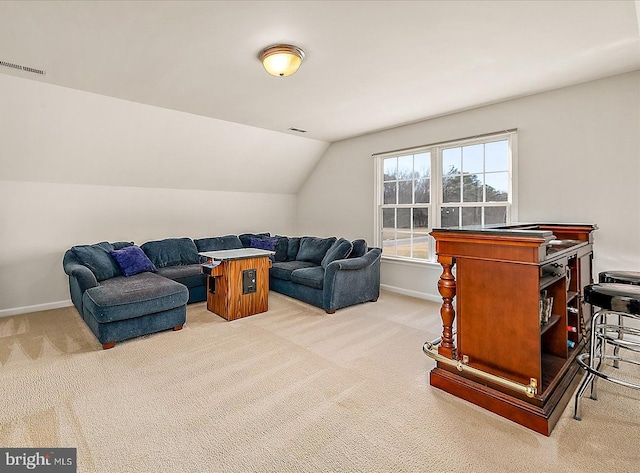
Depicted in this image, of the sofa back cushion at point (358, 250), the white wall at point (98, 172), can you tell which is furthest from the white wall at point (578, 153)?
the white wall at point (98, 172)

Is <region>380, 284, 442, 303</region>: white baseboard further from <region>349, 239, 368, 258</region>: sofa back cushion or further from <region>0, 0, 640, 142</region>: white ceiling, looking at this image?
<region>0, 0, 640, 142</region>: white ceiling

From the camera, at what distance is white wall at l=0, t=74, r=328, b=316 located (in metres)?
3.70

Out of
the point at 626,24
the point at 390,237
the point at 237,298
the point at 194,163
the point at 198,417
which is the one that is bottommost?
the point at 198,417

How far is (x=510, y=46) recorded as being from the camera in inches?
102

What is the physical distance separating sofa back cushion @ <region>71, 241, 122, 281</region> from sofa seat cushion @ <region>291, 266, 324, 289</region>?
2.28 meters

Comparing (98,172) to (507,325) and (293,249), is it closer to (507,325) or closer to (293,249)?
(293,249)

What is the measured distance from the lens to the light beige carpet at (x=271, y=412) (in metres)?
1.71

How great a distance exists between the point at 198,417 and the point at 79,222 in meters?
3.82

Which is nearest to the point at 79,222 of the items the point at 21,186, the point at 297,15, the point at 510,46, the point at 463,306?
the point at 21,186

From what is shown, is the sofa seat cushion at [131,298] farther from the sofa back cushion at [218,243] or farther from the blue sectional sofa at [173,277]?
the sofa back cushion at [218,243]

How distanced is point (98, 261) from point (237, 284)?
1750 millimetres

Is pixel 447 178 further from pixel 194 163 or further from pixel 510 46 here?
pixel 194 163

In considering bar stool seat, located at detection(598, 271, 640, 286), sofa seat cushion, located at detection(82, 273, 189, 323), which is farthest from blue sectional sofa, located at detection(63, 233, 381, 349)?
bar stool seat, located at detection(598, 271, 640, 286)

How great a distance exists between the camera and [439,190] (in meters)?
4.59
